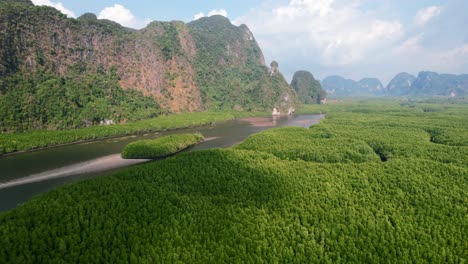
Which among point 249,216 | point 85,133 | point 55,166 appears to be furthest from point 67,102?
point 249,216

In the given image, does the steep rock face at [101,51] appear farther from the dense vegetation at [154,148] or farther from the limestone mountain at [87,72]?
the dense vegetation at [154,148]

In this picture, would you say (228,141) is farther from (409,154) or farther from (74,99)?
(74,99)

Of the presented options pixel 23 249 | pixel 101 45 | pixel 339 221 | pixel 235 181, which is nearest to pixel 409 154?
pixel 339 221

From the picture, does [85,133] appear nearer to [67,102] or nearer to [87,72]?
[67,102]

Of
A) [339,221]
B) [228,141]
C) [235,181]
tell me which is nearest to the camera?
[339,221]

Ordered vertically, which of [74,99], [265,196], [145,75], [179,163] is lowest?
[265,196]

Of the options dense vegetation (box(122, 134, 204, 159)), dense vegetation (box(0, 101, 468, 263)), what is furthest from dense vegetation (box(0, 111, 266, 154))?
dense vegetation (box(0, 101, 468, 263))

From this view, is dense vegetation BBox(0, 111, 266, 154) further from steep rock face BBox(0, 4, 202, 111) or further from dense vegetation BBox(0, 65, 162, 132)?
steep rock face BBox(0, 4, 202, 111)
